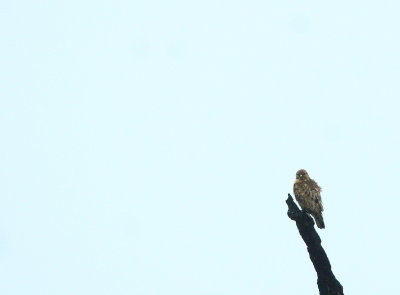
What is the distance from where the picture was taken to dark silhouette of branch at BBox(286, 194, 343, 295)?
51.2 ft

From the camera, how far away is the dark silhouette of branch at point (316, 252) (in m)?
15.6

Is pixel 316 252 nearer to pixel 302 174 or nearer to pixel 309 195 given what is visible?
pixel 309 195

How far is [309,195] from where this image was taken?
861 inches

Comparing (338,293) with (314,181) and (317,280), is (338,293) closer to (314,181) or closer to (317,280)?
(317,280)

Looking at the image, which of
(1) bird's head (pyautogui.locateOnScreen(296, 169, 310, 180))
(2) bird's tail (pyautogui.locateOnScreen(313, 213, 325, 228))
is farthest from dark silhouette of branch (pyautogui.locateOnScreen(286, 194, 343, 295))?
(1) bird's head (pyautogui.locateOnScreen(296, 169, 310, 180))

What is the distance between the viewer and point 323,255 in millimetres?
15633

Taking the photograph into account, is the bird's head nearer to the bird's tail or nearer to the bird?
the bird

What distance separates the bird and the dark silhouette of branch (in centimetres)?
573

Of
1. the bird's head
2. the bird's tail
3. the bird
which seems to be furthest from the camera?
the bird's head

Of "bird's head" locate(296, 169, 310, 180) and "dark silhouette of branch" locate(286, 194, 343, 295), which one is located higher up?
"bird's head" locate(296, 169, 310, 180)

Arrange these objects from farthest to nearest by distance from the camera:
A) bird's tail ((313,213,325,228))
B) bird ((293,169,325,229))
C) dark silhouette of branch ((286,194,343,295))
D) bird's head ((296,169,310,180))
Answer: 1. bird's head ((296,169,310,180))
2. bird ((293,169,325,229))
3. bird's tail ((313,213,325,228))
4. dark silhouette of branch ((286,194,343,295))

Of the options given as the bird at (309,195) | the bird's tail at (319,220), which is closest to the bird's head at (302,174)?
the bird at (309,195)

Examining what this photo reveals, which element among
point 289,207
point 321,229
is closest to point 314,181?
point 321,229

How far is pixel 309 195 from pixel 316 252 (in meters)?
6.38
